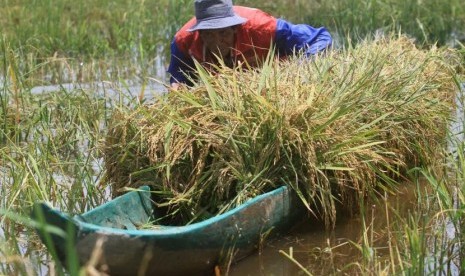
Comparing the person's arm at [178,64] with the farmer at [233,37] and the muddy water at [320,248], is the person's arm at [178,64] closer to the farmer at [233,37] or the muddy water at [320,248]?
the farmer at [233,37]

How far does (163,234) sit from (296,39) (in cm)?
213

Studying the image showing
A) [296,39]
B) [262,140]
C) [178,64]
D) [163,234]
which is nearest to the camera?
[163,234]

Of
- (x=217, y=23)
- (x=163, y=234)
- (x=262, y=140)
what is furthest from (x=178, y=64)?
(x=163, y=234)

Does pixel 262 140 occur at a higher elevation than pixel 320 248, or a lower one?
higher

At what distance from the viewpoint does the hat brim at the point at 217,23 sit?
4398mm

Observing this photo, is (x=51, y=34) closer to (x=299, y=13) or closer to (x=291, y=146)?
(x=299, y=13)

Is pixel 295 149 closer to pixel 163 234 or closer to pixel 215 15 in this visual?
pixel 163 234

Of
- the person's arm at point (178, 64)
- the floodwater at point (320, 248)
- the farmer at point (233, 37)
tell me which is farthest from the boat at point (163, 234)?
the person's arm at point (178, 64)

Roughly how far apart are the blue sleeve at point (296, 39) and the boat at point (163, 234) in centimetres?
125

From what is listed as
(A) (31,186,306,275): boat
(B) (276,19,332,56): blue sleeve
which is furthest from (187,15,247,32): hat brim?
(A) (31,186,306,275): boat

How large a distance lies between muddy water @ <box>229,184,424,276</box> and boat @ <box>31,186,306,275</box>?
0.06 m

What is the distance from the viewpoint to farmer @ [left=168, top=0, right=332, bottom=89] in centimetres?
448

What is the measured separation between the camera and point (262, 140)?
350 centimetres

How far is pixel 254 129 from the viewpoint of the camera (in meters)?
3.50
